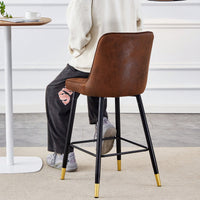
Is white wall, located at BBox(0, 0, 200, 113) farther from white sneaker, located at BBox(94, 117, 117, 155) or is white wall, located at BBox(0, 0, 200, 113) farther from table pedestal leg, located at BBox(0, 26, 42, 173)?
white sneaker, located at BBox(94, 117, 117, 155)

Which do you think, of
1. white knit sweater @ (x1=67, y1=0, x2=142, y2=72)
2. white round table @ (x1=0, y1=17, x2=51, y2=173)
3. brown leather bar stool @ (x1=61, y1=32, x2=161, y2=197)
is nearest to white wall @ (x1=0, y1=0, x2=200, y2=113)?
white round table @ (x1=0, y1=17, x2=51, y2=173)

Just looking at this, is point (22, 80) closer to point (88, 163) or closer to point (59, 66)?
point (59, 66)

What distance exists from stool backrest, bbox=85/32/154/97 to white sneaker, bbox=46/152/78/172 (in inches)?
25.2

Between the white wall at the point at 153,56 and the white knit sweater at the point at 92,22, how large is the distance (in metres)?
1.63

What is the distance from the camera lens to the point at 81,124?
4293 mm

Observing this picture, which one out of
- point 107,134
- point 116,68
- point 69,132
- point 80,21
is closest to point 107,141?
point 107,134

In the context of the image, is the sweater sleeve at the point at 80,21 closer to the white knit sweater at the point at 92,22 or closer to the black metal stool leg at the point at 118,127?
the white knit sweater at the point at 92,22

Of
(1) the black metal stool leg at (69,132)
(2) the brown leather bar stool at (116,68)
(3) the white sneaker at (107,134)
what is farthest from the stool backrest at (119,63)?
(3) the white sneaker at (107,134)

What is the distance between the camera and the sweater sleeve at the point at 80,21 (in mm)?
2740

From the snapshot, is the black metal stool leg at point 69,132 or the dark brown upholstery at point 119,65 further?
the black metal stool leg at point 69,132

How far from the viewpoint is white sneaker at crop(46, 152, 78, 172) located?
10.2 feet

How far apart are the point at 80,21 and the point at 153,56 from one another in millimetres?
1989

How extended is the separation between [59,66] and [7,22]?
1.86 metres

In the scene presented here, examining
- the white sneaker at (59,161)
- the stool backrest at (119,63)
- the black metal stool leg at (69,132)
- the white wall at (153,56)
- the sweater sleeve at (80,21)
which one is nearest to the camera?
the stool backrest at (119,63)
